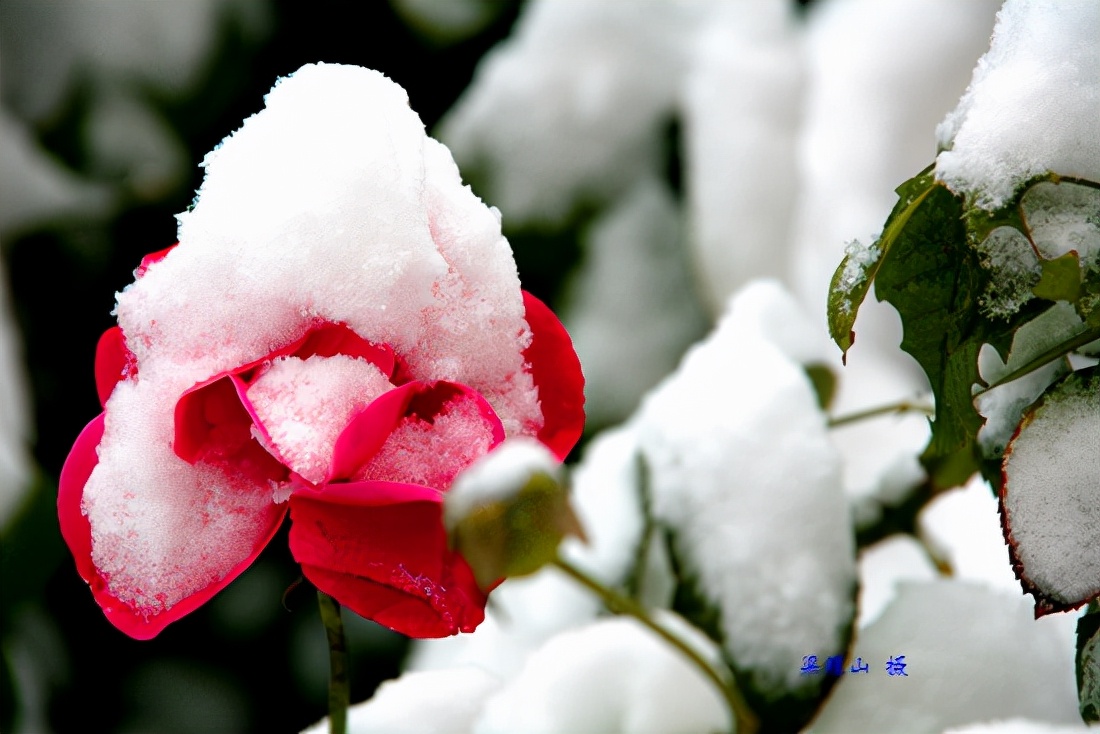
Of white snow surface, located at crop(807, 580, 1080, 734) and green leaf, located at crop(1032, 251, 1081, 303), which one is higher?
green leaf, located at crop(1032, 251, 1081, 303)

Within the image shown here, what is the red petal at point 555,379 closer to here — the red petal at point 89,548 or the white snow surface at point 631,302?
the red petal at point 89,548

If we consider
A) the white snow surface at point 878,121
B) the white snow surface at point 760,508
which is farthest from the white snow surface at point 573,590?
the white snow surface at point 878,121

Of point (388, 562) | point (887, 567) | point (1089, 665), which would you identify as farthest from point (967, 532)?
point (388, 562)

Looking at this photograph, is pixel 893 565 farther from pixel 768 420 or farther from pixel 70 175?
pixel 70 175

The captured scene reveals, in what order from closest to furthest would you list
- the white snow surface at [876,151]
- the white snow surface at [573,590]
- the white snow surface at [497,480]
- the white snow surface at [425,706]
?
the white snow surface at [497,480]
the white snow surface at [425,706]
the white snow surface at [573,590]
the white snow surface at [876,151]

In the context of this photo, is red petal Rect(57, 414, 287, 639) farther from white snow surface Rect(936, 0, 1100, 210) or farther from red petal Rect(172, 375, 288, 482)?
white snow surface Rect(936, 0, 1100, 210)

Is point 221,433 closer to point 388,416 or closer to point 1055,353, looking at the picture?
point 388,416

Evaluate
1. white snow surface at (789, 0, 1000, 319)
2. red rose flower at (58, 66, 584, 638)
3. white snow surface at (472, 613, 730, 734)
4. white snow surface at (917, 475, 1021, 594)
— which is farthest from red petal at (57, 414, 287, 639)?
white snow surface at (789, 0, 1000, 319)

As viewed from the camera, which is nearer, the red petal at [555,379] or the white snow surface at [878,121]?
the red petal at [555,379]
